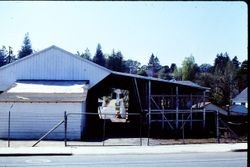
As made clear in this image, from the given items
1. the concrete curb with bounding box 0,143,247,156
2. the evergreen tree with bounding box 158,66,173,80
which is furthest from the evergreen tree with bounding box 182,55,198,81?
the concrete curb with bounding box 0,143,247,156

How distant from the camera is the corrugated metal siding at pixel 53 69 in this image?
30656 millimetres

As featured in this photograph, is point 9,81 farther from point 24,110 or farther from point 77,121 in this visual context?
point 77,121

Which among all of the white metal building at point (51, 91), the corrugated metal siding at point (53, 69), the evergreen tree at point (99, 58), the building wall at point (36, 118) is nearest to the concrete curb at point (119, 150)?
the white metal building at point (51, 91)

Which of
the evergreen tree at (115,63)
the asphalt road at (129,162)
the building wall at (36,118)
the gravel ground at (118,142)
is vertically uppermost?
the evergreen tree at (115,63)

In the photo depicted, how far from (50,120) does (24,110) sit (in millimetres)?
1815

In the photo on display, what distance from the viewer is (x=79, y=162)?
48.0 ft

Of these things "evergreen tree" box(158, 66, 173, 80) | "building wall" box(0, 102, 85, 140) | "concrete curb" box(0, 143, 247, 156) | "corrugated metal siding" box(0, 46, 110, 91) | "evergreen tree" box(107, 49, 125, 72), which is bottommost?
"concrete curb" box(0, 143, 247, 156)

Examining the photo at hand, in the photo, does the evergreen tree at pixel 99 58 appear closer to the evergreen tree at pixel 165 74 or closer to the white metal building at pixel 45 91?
the evergreen tree at pixel 165 74

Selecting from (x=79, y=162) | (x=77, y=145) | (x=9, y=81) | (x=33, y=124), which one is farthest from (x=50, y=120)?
(x=79, y=162)

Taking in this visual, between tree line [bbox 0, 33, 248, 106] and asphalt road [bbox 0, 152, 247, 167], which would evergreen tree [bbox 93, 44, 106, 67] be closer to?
tree line [bbox 0, 33, 248, 106]

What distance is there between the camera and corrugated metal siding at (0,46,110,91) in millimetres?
30656

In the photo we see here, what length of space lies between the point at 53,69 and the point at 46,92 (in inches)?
148

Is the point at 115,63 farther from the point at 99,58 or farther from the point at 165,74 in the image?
the point at 165,74

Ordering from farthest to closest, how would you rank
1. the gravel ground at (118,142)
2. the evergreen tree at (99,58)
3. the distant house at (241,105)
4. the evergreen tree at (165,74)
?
the evergreen tree at (99,58) < the evergreen tree at (165,74) < the distant house at (241,105) < the gravel ground at (118,142)
